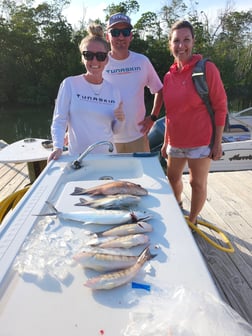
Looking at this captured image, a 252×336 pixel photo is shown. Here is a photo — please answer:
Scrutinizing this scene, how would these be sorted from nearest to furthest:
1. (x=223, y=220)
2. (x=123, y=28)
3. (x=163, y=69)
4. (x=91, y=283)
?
(x=91, y=283) → (x=123, y=28) → (x=223, y=220) → (x=163, y=69)

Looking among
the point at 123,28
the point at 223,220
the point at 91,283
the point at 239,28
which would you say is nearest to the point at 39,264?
the point at 91,283

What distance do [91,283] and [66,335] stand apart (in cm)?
16

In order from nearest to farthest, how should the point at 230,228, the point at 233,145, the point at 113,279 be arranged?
the point at 113,279 → the point at 230,228 → the point at 233,145

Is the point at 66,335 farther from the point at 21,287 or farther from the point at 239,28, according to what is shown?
the point at 239,28

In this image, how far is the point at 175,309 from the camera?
0.74 metres

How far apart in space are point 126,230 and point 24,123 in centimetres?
1963

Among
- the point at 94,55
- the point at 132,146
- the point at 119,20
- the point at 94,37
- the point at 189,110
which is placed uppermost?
the point at 119,20

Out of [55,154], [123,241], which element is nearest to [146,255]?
[123,241]

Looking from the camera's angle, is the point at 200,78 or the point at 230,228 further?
the point at 230,228

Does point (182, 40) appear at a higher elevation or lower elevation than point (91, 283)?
higher

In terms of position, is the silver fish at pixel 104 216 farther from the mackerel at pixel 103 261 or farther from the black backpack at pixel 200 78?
the black backpack at pixel 200 78

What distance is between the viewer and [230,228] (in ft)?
9.04

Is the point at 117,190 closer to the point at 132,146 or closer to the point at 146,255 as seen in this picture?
the point at 146,255

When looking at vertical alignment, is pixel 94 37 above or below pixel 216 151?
above
